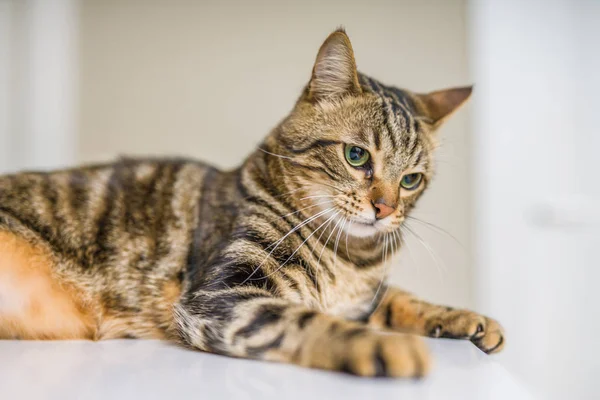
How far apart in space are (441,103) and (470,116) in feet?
1.15

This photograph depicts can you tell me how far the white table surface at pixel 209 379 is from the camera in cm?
56

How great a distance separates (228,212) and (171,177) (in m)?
0.23

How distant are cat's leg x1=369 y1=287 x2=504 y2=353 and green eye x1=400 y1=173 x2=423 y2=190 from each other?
253 mm

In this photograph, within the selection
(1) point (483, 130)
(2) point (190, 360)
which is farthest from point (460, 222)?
(2) point (190, 360)

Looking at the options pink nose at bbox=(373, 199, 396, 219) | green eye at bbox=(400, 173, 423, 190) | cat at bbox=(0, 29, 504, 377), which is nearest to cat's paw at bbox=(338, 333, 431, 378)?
cat at bbox=(0, 29, 504, 377)

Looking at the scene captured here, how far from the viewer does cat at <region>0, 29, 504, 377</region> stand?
2.79ft

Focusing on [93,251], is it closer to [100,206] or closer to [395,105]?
[100,206]

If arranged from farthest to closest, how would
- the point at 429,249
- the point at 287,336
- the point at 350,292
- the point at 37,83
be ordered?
the point at 37,83
the point at 429,249
the point at 350,292
the point at 287,336

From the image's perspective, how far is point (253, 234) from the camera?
0.89m

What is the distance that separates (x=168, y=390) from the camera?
0.58 metres

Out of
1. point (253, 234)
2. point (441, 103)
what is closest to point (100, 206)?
point (253, 234)

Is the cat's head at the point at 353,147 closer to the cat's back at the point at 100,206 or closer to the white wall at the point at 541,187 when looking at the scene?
the cat's back at the point at 100,206

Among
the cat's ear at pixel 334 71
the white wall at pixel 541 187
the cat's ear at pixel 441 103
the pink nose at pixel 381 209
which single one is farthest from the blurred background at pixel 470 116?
the pink nose at pixel 381 209

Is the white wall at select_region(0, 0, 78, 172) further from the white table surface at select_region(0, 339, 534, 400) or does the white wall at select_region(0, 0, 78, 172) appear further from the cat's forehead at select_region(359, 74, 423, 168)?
the cat's forehead at select_region(359, 74, 423, 168)
